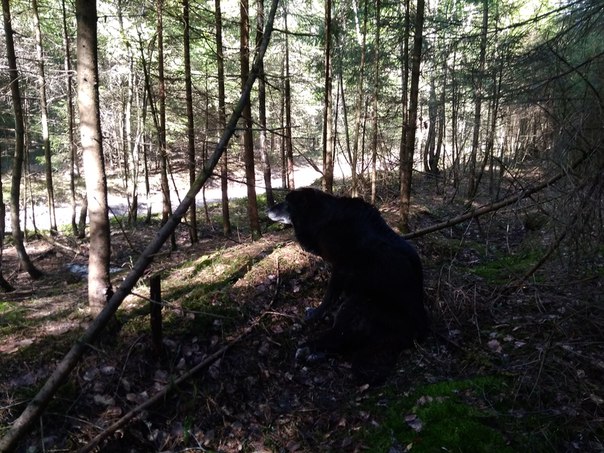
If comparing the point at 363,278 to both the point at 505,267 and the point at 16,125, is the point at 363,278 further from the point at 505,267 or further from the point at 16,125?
the point at 16,125

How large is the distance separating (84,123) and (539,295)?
238 inches

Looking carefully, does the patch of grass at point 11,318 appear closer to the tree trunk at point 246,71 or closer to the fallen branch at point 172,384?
the fallen branch at point 172,384

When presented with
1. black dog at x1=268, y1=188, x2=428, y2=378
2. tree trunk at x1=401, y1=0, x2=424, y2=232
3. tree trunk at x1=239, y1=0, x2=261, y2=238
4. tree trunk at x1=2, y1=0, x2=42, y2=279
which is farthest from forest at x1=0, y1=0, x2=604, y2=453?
tree trunk at x1=2, y1=0, x2=42, y2=279

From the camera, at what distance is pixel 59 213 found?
26641 mm

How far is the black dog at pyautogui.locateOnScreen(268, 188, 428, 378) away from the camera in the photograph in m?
4.76

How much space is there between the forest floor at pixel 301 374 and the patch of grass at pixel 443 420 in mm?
14

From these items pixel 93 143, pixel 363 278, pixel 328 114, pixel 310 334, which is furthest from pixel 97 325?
pixel 328 114

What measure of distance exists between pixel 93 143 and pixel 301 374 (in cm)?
353

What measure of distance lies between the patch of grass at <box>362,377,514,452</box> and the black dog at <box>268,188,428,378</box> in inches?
33.1

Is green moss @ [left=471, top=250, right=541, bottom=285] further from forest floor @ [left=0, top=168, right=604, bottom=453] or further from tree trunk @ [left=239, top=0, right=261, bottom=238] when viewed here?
tree trunk @ [left=239, top=0, right=261, bottom=238]

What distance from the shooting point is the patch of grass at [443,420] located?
10.9ft

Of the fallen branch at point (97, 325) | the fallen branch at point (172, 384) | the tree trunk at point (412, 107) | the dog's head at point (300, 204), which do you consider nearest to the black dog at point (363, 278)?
the dog's head at point (300, 204)

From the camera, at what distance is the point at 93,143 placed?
13.5ft

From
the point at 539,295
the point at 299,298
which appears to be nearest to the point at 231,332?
the point at 299,298
